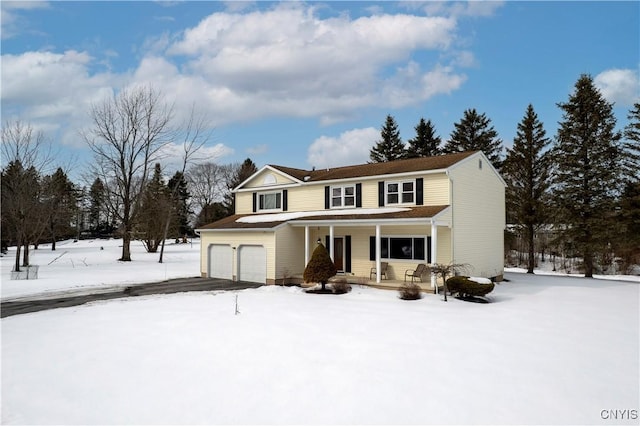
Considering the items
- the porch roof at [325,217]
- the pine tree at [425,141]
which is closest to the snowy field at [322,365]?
the porch roof at [325,217]

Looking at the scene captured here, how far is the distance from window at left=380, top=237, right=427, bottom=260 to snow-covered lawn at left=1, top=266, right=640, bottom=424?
212 inches

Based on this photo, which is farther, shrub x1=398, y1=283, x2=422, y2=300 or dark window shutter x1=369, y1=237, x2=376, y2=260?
dark window shutter x1=369, y1=237, x2=376, y2=260

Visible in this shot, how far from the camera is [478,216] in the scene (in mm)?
20406

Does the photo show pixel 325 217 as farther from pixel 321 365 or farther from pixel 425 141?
pixel 425 141

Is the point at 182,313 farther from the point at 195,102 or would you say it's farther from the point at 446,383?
the point at 195,102

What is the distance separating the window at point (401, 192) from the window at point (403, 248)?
73.6 inches

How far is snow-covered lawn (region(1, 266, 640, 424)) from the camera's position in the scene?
5.85 m

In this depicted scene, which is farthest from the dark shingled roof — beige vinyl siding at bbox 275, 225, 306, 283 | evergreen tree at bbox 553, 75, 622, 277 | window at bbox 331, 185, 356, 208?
evergreen tree at bbox 553, 75, 622, 277

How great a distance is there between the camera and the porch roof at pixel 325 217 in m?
17.4

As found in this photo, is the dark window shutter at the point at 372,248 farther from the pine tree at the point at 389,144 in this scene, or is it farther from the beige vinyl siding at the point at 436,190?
the pine tree at the point at 389,144

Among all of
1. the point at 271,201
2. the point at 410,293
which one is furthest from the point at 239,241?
the point at 410,293

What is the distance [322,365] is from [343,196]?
47.7 feet

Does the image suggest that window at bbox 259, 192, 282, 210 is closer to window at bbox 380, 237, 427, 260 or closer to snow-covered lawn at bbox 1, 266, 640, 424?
window at bbox 380, 237, 427, 260

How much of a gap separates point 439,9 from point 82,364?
54.7 feet
